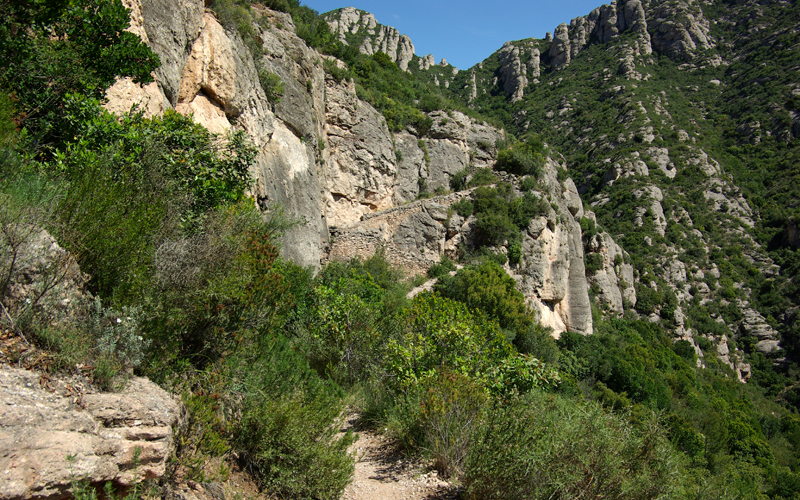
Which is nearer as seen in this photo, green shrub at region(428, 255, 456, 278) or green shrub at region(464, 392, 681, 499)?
green shrub at region(464, 392, 681, 499)

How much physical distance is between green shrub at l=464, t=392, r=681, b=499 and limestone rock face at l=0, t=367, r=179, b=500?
2906mm

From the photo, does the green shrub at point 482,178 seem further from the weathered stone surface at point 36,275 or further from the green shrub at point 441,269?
the weathered stone surface at point 36,275

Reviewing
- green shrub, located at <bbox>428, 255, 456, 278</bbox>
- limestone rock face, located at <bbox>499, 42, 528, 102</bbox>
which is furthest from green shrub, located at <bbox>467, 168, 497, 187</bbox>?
limestone rock face, located at <bbox>499, 42, 528, 102</bbox>

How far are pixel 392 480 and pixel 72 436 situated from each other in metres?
3.83

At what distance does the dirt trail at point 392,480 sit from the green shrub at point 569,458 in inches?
26.8

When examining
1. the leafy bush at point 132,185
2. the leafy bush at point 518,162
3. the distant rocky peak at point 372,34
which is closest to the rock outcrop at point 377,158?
the leafy bush at point 518,162

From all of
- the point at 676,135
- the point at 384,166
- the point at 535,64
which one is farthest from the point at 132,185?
the point at 535,64

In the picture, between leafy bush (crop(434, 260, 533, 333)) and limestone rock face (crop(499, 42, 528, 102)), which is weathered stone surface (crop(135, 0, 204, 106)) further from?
limestone rock face (crop(499, 42, 528, 102))

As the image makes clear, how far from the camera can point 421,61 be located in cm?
7006

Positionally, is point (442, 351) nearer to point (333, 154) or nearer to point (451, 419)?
point (451, 419)

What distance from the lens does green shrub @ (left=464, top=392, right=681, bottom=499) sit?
3.66 meters

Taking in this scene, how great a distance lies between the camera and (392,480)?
5133 millimetres

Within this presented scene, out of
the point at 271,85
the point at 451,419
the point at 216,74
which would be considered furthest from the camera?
the point at 271,85

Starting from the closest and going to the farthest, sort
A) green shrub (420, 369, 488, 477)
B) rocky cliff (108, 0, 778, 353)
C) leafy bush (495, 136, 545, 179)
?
green shrub (420, 369, 488, 477), rocky cliff (108, 0, 778, 353), leafy bush (495, 136, 545, 179)
